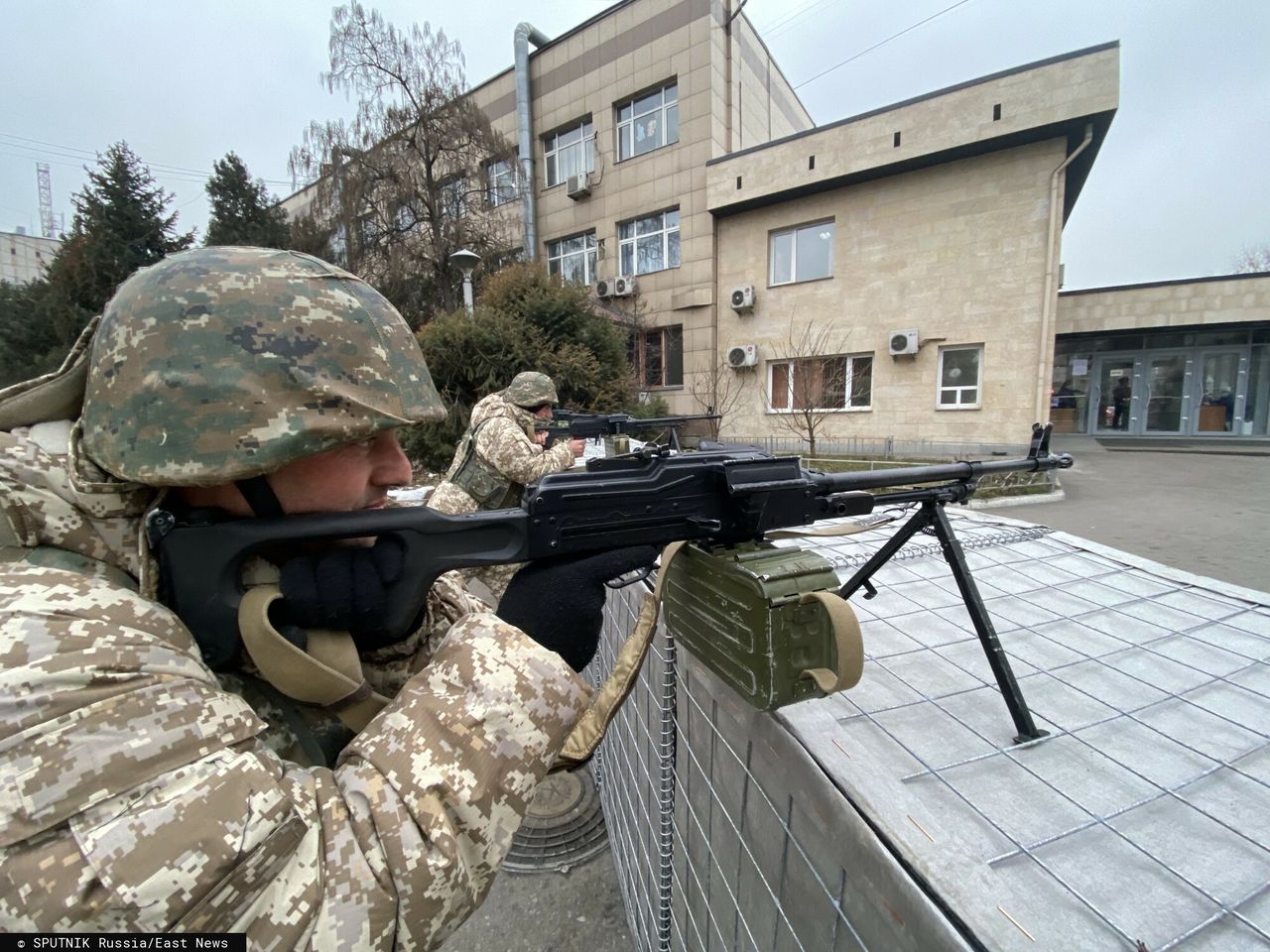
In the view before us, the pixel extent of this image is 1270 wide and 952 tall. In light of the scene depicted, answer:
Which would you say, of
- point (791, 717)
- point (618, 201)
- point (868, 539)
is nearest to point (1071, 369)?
point (618, 201)

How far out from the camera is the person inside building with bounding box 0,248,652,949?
60cm


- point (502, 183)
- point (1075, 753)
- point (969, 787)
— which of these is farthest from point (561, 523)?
point (502, 183)

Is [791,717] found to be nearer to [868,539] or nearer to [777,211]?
[868,539]

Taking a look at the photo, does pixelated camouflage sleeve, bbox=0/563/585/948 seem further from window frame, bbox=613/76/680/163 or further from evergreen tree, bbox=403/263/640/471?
window frame, bbox=613/76/680/163

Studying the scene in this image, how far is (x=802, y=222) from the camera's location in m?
13.0

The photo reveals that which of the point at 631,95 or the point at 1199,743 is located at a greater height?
the point at 631,95

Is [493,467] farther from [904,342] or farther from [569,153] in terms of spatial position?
[569,153]

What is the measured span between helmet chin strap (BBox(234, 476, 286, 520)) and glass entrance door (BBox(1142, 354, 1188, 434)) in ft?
71.0

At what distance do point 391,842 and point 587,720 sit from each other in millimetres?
377

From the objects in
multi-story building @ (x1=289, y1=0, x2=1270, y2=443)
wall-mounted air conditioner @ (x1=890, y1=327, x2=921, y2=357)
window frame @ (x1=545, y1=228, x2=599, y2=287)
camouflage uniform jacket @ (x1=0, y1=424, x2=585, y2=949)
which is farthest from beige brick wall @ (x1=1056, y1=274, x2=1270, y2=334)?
camouflage uniform jacket @ (x1=0, y1=424, x2=585, y2=949)

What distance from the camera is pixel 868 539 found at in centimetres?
331

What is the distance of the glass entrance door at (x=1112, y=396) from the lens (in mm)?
16328

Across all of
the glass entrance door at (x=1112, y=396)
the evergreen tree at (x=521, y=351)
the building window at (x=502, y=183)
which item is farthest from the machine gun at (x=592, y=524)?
the glass entrance door at (x=1112, y=396)

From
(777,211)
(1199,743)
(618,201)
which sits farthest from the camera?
(618,201)
